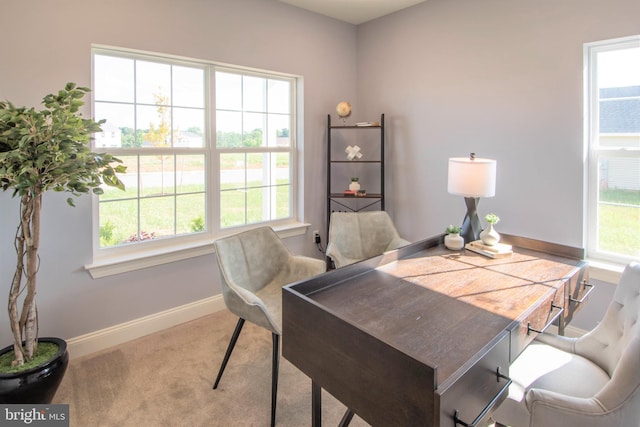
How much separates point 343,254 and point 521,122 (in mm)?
1727

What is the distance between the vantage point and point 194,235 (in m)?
3.16

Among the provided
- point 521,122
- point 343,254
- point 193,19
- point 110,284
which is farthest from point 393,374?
point 193,19

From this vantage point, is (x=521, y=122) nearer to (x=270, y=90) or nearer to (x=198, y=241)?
(x=270, y=90)

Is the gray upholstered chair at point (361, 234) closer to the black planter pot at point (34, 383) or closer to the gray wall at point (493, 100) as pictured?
the gray wall at point (493, 100)

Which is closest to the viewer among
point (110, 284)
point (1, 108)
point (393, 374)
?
point (393, 374)

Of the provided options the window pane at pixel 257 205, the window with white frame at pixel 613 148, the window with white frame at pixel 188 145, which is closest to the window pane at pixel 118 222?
the window with white frame at pixel 188 145

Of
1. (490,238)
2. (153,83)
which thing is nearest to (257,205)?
(153,83)

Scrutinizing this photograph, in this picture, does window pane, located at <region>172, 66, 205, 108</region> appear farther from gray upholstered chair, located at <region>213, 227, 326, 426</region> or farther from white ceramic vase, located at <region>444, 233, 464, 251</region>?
white ceramic vase, located at <region>444, 233, 464, 251</region>

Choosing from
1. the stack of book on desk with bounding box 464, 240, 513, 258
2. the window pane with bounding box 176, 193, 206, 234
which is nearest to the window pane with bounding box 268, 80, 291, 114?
the window pane with bounding box 176, 193, 206, 234

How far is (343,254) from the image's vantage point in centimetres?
310

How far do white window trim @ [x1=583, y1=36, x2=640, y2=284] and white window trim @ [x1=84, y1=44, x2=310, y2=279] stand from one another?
233cm

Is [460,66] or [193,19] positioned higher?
[193,19]

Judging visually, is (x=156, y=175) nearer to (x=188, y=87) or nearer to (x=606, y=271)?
(x=188, y=87)

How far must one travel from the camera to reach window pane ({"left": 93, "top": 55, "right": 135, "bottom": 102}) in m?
2.58
